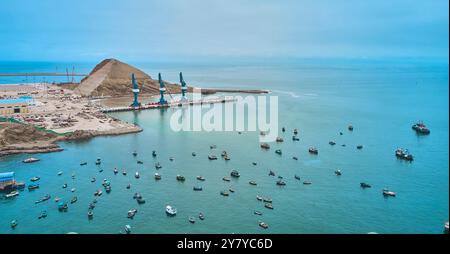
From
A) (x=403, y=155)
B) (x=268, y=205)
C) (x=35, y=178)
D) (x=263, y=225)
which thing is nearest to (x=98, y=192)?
(x=35, y=178)

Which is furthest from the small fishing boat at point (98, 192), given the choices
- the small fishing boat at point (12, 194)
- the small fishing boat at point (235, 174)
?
the small fishing boat at point (235, 174)

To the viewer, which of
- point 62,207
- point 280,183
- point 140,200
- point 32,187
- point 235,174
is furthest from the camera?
point 235,174

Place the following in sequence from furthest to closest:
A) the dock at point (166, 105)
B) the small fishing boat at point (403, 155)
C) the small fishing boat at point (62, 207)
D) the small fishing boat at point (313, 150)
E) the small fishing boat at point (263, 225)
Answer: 1. the dock at point (166, 105)
2. the small fishing boat at point (313, 150)
3. the small fishing boat at point (403, 155)
4. the small fishing boat at point (62, 207)
5. the small fishing boat at point (263, 225)

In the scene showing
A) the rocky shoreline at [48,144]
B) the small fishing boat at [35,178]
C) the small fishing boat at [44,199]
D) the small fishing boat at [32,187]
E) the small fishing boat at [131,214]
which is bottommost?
the small fishing boat at [131,214]

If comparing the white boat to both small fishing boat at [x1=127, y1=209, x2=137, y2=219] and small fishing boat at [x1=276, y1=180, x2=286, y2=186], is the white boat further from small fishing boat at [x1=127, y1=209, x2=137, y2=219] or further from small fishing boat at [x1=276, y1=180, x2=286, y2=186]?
small fishing boat at [x1=276, y1=180, x2=286, y2=186]

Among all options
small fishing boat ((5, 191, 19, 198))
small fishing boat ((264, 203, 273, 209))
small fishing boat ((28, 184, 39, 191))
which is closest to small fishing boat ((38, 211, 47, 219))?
small fishing boat ((5, 191, 19, 198))

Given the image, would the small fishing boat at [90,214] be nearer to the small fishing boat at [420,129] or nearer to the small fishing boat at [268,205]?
the small fishing boat at [268,205]

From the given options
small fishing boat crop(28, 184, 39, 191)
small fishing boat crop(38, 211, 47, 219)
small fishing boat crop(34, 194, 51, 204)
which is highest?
small fishing boat crop(28, 184, 39, 191)

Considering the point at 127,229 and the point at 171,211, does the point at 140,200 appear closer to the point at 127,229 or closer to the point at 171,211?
the point at 171,211

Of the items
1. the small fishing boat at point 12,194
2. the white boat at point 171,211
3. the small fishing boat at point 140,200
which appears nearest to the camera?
the white boat at point 171,211

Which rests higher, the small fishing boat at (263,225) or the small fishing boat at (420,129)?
the small fishing boat at (420,129)

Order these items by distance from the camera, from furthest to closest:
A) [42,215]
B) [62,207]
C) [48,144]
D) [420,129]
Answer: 1. [420,129]
2. [48,144]
3. [62,207]
4. [42,215]
